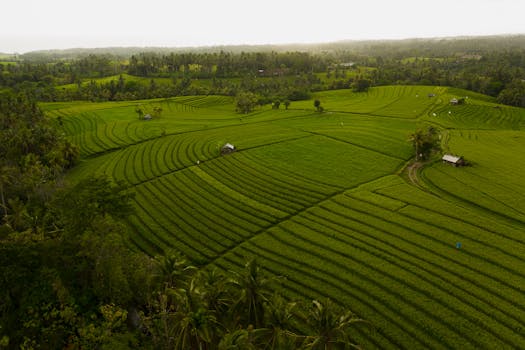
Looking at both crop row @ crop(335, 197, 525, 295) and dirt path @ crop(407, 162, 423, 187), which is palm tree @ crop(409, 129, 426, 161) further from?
crop row @ crop(335, 197, 525, 295)

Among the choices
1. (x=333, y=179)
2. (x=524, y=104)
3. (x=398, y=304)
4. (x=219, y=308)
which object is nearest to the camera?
(x=219, y=308)

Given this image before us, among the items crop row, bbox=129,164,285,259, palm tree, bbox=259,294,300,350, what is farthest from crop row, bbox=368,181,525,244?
palm tree, bbox=259,294,300,350

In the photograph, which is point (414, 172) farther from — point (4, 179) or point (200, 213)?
point (4, 179)

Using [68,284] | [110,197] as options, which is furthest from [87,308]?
[110,197]

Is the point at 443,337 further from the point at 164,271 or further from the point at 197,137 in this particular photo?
the point at 197,137

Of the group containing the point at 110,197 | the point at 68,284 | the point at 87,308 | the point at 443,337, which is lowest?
the point at 443,337

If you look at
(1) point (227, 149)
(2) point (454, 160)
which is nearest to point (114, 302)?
(1) point (227, 149)

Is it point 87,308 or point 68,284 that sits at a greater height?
point 68,284
